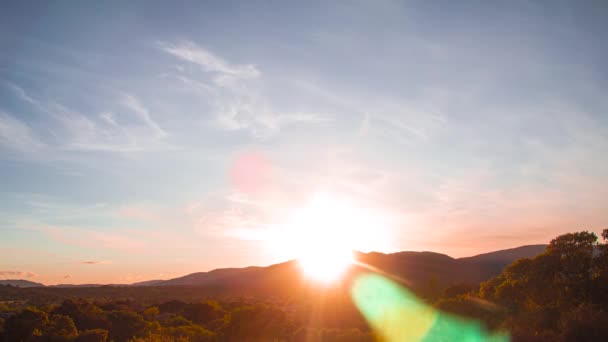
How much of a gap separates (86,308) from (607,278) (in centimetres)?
3204

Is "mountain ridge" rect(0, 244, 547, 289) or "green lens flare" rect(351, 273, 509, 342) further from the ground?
"mountain ridge" rect(0, 244, 547, 289)

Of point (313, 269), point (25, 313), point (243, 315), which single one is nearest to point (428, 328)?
point (243, 315)

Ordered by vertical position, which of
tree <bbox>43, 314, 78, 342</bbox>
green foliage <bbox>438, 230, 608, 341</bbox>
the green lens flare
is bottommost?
the green lens flare

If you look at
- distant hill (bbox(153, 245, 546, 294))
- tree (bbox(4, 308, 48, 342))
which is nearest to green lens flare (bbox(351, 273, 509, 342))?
tree (bbox(4, 308, 48, 342))

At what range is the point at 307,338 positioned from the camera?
1964 centimetres

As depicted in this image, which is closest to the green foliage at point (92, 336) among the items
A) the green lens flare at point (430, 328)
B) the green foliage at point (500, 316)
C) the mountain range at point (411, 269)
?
the green foliage at point (500, 316)

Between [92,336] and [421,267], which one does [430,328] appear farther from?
[421,267]

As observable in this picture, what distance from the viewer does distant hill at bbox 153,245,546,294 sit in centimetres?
10056

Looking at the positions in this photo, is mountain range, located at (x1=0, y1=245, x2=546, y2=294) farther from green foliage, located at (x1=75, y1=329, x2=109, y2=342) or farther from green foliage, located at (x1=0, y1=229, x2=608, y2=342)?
green foliage, located at (x1=75, y1=329, x2=109, y2=342)

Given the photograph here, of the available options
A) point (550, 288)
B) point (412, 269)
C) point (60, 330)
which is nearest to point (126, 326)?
point (60, 330)

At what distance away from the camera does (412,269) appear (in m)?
106

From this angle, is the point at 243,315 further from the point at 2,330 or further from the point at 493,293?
the point at 493,293

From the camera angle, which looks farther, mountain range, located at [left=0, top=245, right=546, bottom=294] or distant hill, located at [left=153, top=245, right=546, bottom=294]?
distant hill, located at [left=153, top=245, right=546, bottom=294]

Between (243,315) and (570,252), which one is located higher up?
(570,252)
